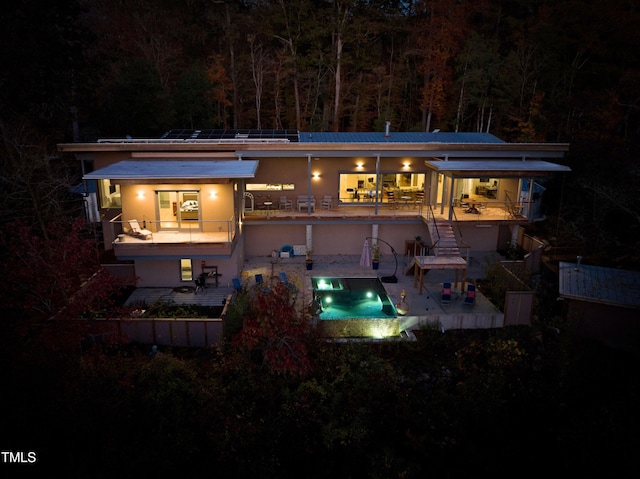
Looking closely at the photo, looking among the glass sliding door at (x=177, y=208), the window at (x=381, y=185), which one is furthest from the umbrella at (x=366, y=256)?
the glass sliding door at (x=177, y=208)

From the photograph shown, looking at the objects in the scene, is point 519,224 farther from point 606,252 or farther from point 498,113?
point 498,113

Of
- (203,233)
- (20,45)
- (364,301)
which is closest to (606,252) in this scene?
(364,301)

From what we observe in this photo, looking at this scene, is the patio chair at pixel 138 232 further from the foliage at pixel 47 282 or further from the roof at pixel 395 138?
the roof at pixel 395 138

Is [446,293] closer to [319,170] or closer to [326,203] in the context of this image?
[326,203]

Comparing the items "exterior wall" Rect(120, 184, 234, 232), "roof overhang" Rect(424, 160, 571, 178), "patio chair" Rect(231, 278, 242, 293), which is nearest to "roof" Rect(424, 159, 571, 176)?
"roof overhang" Rect(424, 160, 571, 178)

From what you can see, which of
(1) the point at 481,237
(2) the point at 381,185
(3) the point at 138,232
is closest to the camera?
(3) the point at 138,232

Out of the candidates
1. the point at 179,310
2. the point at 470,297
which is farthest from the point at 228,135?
the point at 470,297

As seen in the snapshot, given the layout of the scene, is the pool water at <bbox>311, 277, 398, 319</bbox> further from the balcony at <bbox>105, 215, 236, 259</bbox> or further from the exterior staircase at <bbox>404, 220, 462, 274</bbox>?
the balcony at <bbox>105, 215, 236, 259</bbox>
